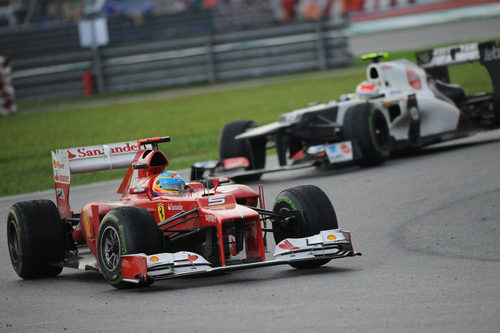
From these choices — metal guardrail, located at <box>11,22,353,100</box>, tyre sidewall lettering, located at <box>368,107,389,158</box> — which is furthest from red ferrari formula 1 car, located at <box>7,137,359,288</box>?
metal guardrail, located at <box>11,22,353,100</box>

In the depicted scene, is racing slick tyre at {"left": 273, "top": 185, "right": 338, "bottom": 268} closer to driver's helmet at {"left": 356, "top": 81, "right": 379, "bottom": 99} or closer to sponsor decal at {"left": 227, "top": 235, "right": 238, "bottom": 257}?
sponsor decal at {"left": 227, "top": 235, "right": 238, "bottom": 257}

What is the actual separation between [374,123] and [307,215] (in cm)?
675

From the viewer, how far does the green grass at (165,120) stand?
62.6 ft

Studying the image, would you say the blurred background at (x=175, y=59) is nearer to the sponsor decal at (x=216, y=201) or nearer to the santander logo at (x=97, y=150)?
the santander logo at (x=97, y=150)

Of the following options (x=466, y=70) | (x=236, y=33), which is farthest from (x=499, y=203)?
(x=236, y=33)

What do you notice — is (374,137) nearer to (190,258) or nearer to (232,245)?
(232,245)

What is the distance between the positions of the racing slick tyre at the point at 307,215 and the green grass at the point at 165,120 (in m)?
8.29

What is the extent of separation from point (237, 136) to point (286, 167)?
1.15m

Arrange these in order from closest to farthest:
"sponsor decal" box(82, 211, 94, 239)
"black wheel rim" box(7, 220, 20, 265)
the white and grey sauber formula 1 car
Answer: "sponsor decal" box(82, 211, 94, 239)
"black wheel rim" box(7, 220, 20, 265)
the white and grey sauber formula 1 car

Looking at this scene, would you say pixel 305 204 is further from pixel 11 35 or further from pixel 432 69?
pixel 11 35

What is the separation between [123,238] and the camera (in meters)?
8.55

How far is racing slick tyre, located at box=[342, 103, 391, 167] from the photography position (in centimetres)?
1536

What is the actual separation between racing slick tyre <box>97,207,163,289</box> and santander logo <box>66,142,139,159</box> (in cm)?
163

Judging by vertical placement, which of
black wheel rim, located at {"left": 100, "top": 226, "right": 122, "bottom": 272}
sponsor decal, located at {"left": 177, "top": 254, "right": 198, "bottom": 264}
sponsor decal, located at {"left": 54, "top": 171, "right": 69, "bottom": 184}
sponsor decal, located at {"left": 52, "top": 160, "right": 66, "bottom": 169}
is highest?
sponsor decal, located at {"left": 52, "top": 160, "right": 66, "bottom": 169}
